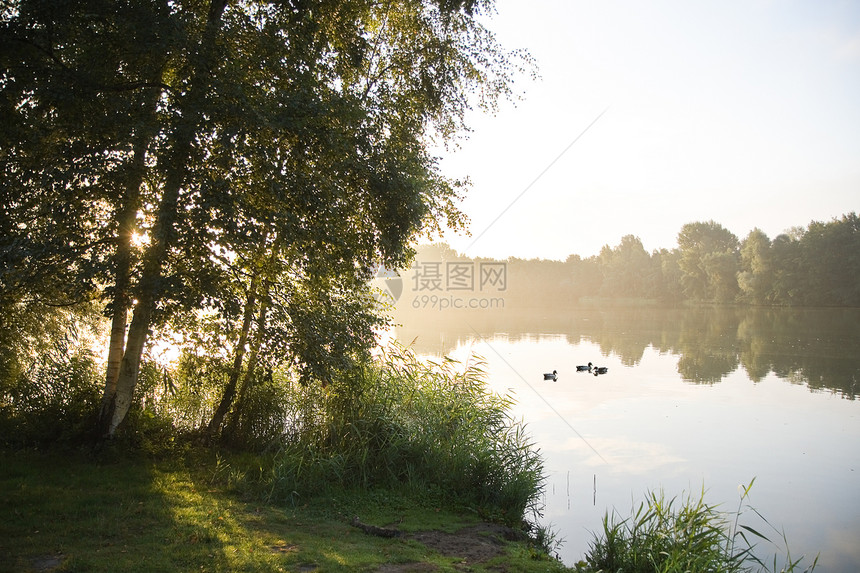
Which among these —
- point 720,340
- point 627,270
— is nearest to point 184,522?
point 720,340

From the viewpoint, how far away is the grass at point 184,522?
15.1 feet

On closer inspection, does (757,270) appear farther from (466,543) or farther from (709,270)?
(466,543)

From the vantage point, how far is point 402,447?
24.0ft

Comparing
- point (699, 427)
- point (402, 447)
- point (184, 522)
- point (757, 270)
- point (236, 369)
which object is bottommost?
point (699, 427)

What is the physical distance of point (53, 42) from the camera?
21.9ft

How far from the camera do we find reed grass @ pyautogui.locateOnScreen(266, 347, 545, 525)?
6.88 metres

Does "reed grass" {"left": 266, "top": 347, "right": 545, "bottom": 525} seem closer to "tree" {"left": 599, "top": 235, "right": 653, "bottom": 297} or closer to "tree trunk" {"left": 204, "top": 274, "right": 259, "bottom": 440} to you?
"tree trunk" {"left": 204, "top": 274, "right": 259, "bottom": 440}

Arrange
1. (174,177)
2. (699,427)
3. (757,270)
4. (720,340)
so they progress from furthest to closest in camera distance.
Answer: (757,270) < (720,340) < (699,427) < (174,177)

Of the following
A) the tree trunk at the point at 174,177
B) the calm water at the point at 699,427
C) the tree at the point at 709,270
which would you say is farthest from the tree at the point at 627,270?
the tree trunk at the point at 174,177

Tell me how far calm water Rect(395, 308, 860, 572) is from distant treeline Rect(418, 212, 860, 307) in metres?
29.2

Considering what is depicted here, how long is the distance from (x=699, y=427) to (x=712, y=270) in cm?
5221

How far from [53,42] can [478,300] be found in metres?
56.8

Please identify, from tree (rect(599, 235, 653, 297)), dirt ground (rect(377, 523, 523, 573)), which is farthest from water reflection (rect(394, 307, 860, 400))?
tree (rect(599, 235, 653, 297))

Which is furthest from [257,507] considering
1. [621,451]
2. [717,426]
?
[717,426]
